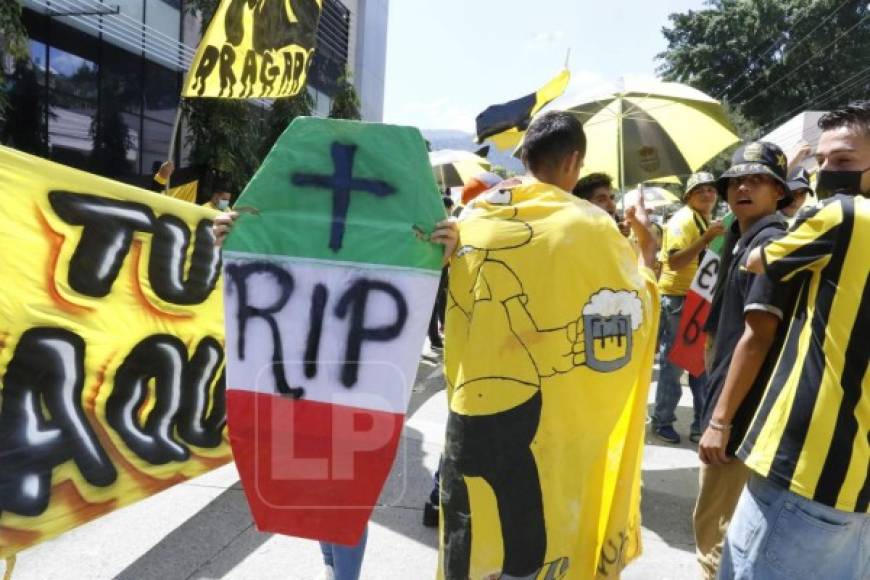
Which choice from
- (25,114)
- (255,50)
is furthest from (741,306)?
(25,114)

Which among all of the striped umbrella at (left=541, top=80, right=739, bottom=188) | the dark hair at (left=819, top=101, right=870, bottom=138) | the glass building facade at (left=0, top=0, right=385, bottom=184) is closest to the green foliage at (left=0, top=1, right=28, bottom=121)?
the glass building facade at (left=0, top=0, right=385, bottom=184)

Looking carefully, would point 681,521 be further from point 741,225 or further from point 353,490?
point 353,490

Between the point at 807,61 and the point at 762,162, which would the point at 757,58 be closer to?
the point at 807,61

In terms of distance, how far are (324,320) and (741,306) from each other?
150 cm

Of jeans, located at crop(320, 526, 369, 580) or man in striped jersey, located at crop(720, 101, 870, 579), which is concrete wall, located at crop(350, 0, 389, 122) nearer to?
jeans, located at crop(320, 526, 369, 580)

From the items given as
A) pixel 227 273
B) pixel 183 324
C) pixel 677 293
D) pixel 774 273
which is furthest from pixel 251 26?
pixel 774 273

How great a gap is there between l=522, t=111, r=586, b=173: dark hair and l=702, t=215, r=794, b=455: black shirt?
64 cm

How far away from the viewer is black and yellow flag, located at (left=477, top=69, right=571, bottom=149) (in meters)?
6.32

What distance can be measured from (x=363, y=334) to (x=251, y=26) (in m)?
3.42

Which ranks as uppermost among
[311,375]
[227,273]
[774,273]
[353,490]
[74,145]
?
[74,145]

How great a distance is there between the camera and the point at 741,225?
253cm

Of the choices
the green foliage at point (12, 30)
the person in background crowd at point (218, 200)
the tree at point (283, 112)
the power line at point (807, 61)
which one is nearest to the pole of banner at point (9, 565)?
the person in background crowd at point (218, 200)

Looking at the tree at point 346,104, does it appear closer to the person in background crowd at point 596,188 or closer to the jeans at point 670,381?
the jeans at point 670,381

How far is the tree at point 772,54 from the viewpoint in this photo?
31.8m
